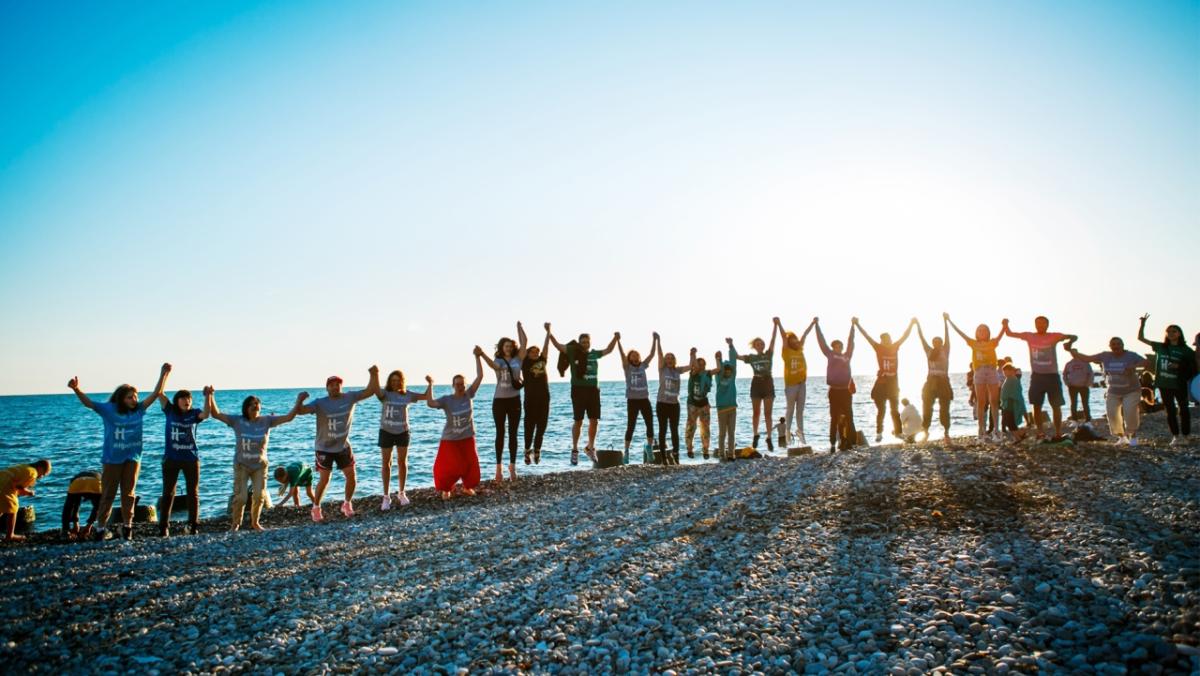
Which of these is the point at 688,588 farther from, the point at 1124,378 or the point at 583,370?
the point at 1124,378

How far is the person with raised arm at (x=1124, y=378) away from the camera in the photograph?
43.6 feet

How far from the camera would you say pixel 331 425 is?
37.1ft

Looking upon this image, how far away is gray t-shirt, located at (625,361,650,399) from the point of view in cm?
1540

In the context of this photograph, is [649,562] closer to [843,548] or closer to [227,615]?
[843,548]

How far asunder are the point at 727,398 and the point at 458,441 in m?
7.36

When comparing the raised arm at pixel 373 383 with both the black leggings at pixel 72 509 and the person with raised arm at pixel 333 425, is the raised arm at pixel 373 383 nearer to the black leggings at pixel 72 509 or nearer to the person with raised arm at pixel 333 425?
the person with raised arm at pixel 333 425

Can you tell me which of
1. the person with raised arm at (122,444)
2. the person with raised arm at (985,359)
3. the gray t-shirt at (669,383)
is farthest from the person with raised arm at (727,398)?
the person with raised arm at (122,444)

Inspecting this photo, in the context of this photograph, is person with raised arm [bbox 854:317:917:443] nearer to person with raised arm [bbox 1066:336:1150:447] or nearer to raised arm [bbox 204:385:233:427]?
person with raised arm [bbox 1066:336:1150:447]

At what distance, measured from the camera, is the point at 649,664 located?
4855 mm

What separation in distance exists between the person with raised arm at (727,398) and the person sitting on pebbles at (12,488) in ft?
50.8

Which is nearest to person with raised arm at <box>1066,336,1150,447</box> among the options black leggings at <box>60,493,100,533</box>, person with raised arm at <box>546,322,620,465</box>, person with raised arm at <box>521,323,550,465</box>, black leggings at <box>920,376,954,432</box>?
black leggings at <box>920,376,954,432</box>

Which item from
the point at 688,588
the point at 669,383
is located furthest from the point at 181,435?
the point at 669,383

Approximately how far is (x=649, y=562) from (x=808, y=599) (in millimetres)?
1982

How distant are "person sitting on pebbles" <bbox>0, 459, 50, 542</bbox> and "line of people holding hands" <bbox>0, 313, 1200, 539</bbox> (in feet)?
0.08
